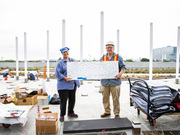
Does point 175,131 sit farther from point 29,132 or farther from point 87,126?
point 29,132

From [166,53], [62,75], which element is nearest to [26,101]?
[62,75]

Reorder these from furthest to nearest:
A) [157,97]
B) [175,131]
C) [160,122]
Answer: [160,122]
[175,131]
[157,97]

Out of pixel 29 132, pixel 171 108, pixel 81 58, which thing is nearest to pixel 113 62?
pixel 171 108

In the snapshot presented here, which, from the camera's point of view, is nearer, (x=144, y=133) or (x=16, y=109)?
(x=144, y=133)

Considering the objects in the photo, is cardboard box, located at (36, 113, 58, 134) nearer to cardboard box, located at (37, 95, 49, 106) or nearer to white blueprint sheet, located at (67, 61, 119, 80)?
white blueprint sheet, located at (67, 61, 119, 80)

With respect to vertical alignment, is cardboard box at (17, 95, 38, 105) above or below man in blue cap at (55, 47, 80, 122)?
below

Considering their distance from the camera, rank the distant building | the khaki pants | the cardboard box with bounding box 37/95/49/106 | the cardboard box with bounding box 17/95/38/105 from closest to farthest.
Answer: the khaki pants
the cardboard box with bounding box 17/95/38/105
the cardboard box with bounding box 37/95/49/106
the distant building

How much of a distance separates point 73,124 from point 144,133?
1.49m

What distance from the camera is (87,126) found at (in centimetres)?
293

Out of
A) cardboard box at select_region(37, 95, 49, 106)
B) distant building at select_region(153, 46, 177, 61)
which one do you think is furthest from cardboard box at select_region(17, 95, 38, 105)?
distant building at select_region(153, 46, 177, 61)

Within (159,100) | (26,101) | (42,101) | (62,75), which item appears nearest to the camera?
(159,100)

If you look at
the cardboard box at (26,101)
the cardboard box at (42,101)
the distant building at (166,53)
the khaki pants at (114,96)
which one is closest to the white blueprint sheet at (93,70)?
the khaki pants at (114,96)

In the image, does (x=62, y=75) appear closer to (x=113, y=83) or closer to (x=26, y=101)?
(x=113, y=83)

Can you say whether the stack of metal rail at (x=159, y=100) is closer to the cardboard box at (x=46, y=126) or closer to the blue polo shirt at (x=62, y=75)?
the blue polo shirt at (x=62, y=75)
